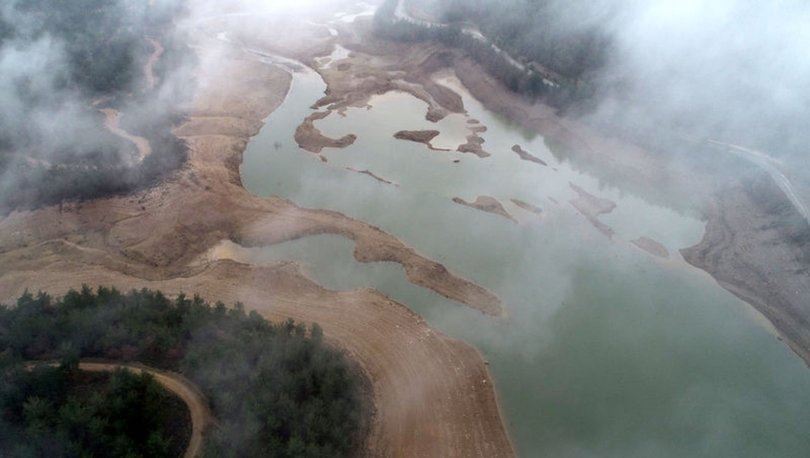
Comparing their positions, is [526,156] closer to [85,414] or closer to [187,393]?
[187,393]

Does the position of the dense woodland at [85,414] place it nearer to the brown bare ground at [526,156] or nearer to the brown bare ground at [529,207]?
the brown bare ground at [529,207]

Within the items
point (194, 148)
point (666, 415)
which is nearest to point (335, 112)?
point (194, 148)

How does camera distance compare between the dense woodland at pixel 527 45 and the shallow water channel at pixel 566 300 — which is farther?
the dense woodland at pixel 527 45

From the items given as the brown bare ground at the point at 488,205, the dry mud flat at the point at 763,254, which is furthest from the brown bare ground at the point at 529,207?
the dry mud flat at the point at 763,254

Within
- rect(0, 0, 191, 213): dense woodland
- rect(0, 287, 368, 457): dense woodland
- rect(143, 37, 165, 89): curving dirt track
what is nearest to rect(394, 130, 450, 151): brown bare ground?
rect(0, 0, 191, 213): dense woodland

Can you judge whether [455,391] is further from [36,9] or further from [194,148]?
[36,9]

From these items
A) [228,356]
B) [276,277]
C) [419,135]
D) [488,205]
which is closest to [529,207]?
[488,205]

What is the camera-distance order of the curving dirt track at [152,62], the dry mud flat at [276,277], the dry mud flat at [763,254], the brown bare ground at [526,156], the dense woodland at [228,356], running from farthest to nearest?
the curving dirt track at [152,62] < the brown bare ground at [526,156] < the dry mud flat at [763,254] < the dry mud flat at [276,277] < the dense woodland at [228,356]

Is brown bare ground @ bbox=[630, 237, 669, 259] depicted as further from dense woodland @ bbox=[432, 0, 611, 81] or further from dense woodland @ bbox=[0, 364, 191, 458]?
dense woodland @ bbox=[0, 364, 191, 458]
